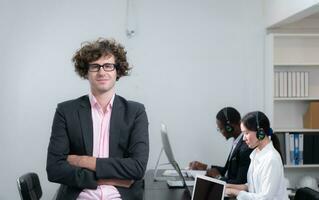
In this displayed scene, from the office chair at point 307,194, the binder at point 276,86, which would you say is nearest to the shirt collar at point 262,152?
the office chair at point 307,194

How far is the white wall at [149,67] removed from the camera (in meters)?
4.07

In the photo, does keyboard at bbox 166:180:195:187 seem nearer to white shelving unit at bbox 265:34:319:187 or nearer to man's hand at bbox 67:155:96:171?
man's hand at bbox 67:155:96:171

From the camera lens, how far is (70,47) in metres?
4.10

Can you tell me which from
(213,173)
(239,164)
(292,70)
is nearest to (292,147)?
(292,70)

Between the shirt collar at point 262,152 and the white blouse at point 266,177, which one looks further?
the shirt collar at point 262,152

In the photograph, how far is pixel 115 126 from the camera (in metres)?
1.68

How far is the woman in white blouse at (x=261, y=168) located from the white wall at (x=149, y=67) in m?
1.46

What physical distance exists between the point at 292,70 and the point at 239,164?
1.72 m

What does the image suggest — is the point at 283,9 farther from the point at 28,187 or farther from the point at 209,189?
the point at 28,187

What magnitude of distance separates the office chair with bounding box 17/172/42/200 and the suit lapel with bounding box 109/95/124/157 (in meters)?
0.98

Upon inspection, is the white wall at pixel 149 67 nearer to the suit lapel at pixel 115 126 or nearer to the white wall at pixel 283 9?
the white wall at pixel 283 9

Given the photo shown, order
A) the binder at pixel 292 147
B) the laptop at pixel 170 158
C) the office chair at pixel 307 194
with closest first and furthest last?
the office chair at pixel 307 194 → the laptop at pixel 170 158 → the binder at pixel 292 147

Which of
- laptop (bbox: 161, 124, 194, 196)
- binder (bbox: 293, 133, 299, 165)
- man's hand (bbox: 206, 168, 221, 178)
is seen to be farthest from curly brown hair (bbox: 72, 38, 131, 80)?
binder (bbox: 293, 133, 299, 165)

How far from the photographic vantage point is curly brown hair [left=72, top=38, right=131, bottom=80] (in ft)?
5.53
